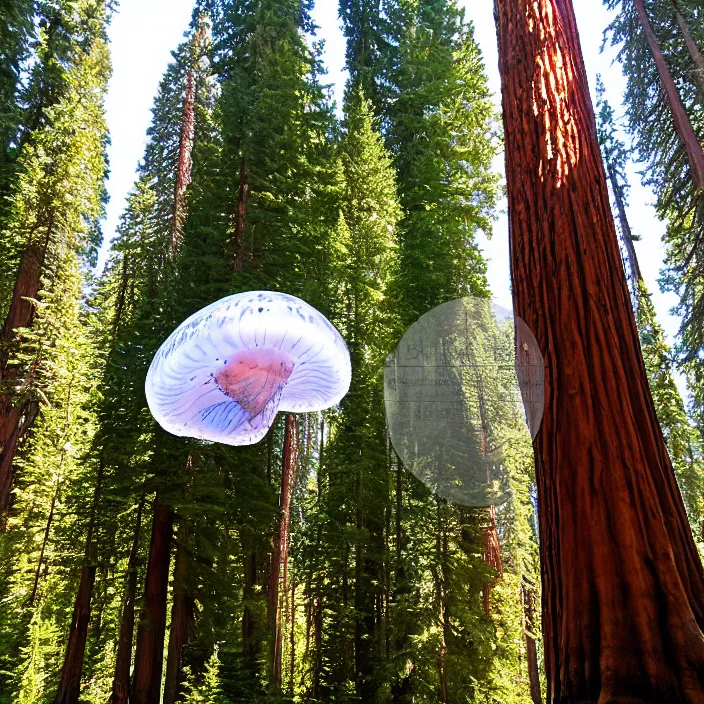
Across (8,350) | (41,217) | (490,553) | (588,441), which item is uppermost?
(41,217)

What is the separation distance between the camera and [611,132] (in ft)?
59.4

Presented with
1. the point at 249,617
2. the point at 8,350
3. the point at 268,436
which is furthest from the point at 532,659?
the point at 8,350

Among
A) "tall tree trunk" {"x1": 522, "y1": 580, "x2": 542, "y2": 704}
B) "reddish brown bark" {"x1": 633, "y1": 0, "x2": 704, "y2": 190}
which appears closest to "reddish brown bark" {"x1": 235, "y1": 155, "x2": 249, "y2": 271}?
"tall tree trunk" {"x1": 522, "y1": 580, "x2": 542, "y2": 704}

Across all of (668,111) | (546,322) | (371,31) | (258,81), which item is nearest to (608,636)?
(546,322)

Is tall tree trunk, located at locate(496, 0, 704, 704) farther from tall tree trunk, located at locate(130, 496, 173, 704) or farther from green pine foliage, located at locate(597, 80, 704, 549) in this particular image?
green pine foliage, located at locate(597, 80, 704, 549)

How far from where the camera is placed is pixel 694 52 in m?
11.6

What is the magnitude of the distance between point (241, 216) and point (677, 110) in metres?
9.72

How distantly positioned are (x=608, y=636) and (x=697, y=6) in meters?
15.8

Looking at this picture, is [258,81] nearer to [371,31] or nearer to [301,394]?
[371,31]

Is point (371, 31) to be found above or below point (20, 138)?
above

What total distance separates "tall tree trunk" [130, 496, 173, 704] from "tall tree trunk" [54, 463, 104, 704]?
126 centimetres

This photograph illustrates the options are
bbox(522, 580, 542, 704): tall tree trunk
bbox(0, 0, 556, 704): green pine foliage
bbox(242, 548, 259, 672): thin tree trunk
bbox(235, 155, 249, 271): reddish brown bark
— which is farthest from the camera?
bbox(522, 580, 542, 704): tall tree trunk

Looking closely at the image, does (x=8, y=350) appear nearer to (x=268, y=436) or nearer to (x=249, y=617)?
(x=268, y=436)

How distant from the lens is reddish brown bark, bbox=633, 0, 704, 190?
1079 cm
